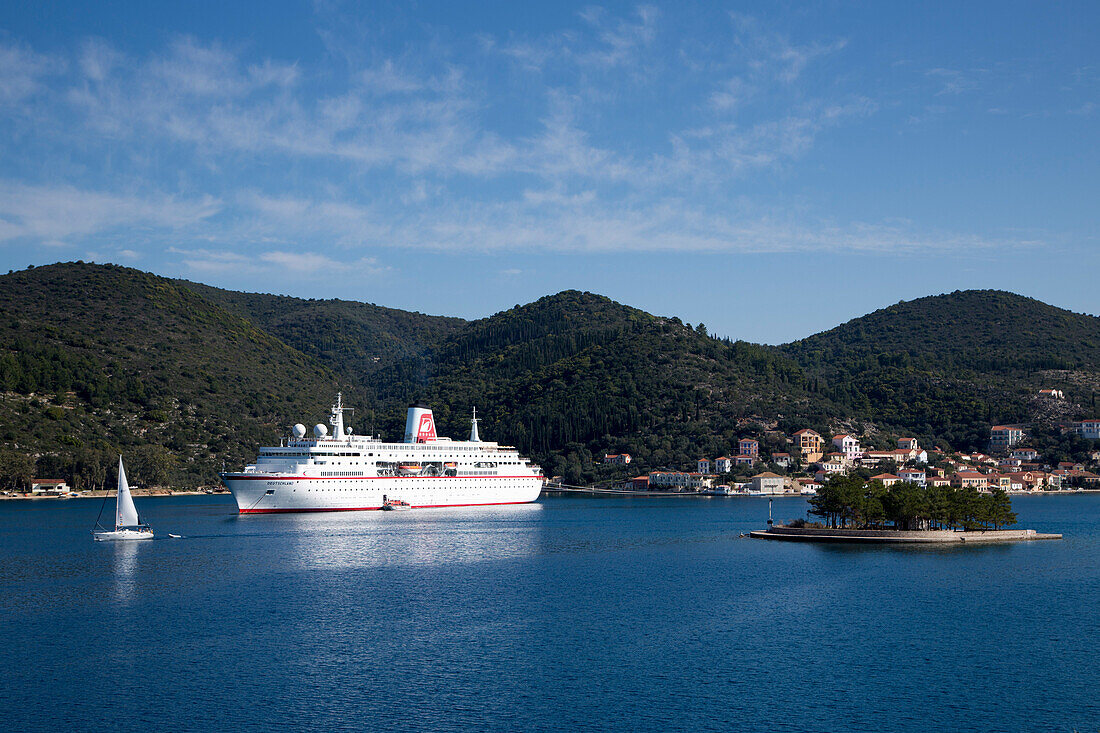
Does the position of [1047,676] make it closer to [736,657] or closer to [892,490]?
[736,657]

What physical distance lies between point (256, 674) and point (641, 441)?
11973cm

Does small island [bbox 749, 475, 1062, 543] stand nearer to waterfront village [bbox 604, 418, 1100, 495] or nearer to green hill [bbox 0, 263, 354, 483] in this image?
waterfront village [bbox 604, 418, 1100, 495]

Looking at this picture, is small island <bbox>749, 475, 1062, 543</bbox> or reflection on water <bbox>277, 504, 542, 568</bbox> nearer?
reflection on water <bbox>277, 504, 542, 568</bbox>

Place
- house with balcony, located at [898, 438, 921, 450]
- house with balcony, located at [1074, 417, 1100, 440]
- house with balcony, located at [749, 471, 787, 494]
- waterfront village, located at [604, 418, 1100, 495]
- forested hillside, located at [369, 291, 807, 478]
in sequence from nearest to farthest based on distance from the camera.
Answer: house with balcony, located at [749, 471, 787, 494]
waterfront village, located at [604, 418, 1100, 495]
forested hillside, located at [369, 291, 807, 478]
house with balcony, located at [898, 438, 921, 450]
house with balcony, located at [1074, 417, 1100, 440]

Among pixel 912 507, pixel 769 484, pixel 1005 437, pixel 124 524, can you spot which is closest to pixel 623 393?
pixel 769 484

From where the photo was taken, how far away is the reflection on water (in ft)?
171

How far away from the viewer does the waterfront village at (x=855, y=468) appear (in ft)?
417

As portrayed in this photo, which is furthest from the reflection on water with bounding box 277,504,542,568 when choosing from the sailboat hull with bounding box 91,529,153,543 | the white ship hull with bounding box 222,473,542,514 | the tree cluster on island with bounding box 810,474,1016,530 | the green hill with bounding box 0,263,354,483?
the green hill with bounding box 0,263,354,483

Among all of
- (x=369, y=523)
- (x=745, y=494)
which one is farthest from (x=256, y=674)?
(x=745, y=494)

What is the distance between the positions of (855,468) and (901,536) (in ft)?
255

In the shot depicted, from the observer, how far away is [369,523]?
72.8 m

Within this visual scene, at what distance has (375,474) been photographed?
85938 mm

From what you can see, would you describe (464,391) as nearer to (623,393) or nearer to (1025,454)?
(623,393)

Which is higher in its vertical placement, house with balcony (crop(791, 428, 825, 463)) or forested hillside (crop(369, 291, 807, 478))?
forested hillside (crop(369, 291, 807, 478))
